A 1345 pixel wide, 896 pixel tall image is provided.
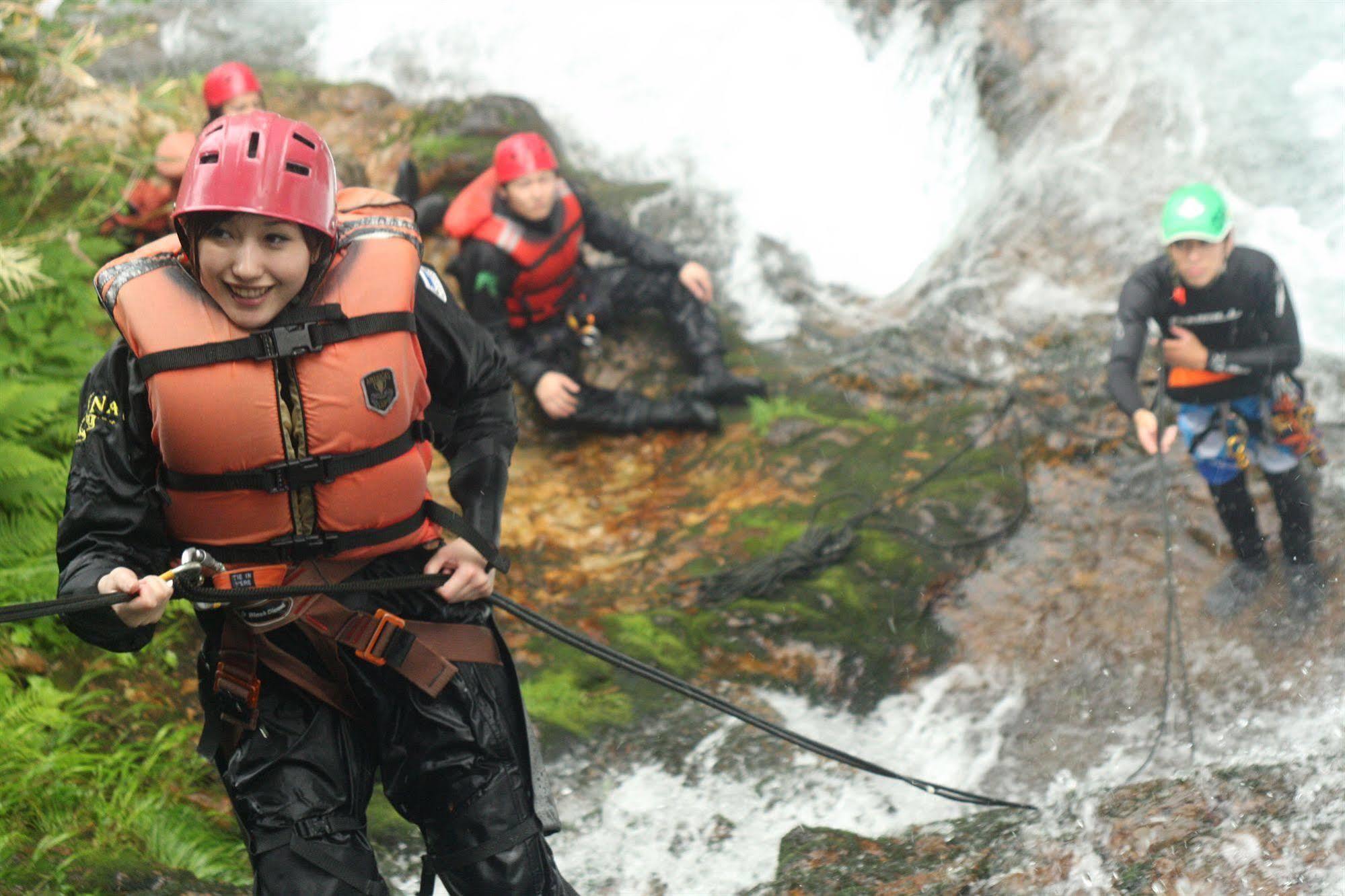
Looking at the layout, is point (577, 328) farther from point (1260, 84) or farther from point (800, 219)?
point (1260, 84)

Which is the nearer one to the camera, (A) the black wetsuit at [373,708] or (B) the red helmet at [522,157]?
(A) the black wetsuit at [373,708]

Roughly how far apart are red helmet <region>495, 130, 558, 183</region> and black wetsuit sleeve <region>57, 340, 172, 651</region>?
196 inches

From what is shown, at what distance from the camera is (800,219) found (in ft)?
31.6

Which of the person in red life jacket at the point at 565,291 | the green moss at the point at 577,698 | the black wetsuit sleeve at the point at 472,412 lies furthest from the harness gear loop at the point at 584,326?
the black wetsuit sleeve at the point at 472,412

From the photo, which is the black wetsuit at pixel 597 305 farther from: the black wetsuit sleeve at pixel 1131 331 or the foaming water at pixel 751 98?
the black wetsuit sleeve at pixel 1131 331

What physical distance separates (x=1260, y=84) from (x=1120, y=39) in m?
1.04

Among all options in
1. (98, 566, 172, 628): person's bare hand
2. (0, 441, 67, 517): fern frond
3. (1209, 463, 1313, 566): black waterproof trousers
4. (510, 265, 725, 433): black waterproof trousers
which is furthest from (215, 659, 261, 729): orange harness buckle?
(510, 265, 725, 433): black waterproof trousers

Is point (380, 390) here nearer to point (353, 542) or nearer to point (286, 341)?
point (286, 341)

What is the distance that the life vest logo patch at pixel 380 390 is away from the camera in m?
2.92

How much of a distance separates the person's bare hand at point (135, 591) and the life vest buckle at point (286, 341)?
21.9 inches

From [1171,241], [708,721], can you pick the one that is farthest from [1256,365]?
[708,721]

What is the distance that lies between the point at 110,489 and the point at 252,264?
60cm

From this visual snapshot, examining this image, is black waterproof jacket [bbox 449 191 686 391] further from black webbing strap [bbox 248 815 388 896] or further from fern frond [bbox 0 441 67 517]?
black webbing strap [bbox 248 815 388 896]

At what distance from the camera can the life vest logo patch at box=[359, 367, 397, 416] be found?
9.59ft
